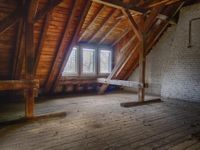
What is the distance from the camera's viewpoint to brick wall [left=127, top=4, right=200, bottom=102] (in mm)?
5918

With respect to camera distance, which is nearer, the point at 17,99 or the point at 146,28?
the point at 146,28

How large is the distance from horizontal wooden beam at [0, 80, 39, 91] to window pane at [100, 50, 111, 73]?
15.6ft

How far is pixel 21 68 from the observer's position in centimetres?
546

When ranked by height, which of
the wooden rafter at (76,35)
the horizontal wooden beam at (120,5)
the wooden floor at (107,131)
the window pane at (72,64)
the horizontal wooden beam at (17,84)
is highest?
the horizontal wooden beam at (120,5)

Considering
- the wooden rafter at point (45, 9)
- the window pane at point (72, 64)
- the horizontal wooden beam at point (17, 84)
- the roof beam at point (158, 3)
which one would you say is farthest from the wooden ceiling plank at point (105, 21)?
the horizontal wooden beam at point (17, 84)

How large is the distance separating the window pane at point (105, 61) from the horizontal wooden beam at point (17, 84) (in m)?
4.77

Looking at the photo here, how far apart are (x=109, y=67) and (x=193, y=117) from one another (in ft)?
16.3

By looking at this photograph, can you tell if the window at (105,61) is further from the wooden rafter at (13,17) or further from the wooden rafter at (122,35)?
the wooden rafter at (13,17)

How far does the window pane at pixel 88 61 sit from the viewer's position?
782 cm

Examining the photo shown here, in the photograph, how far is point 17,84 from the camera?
12.3ft

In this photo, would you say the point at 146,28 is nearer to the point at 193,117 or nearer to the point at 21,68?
the point at 193,117

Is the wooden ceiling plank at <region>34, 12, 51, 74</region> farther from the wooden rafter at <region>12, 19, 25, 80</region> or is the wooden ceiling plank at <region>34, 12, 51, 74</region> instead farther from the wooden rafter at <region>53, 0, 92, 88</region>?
the wooden rafter at <region>53, 0, 92, 88</region>

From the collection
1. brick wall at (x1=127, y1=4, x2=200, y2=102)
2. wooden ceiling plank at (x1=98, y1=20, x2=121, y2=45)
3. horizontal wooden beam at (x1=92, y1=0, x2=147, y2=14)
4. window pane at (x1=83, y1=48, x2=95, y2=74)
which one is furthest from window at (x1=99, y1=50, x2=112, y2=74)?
horizontal wooden beam at (x1=92, y1=0, x2=147, y2=14)

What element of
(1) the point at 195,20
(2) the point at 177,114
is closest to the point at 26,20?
(2) the point at 177,114
